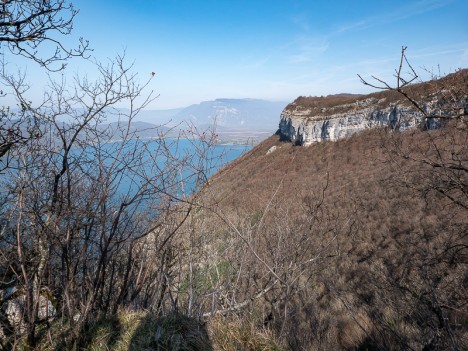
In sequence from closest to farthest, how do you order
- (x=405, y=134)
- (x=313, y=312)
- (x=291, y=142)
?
(x=313, y=312) → (x=405, y=134) → (x=291, y=142)

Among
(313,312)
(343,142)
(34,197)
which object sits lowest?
(313,312)

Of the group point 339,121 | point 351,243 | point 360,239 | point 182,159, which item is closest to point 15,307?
point 182,159

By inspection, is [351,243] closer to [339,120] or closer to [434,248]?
[434,248]

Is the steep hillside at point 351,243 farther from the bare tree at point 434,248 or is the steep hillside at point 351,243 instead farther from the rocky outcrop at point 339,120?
the rocky outcrop at point 339,120

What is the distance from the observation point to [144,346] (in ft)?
10.6

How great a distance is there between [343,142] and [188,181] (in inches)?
1130

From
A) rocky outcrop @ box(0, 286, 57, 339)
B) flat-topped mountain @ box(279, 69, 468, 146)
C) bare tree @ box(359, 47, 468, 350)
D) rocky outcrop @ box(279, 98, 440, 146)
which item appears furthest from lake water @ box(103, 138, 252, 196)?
rocky outcrop @ box(279, 98, 440, 146)

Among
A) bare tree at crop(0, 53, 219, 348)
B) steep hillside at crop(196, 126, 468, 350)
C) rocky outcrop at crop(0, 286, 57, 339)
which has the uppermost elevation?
bare tree at crop(0, 53, 219, 348)

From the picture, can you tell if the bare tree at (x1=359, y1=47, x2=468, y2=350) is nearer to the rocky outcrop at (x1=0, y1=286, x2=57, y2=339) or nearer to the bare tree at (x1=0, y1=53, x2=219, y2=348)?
the bare tree at (x1=0, y1=53, x2=219, y2=348)

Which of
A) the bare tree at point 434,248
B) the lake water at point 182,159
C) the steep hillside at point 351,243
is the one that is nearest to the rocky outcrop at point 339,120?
the steep hillside at point 351,243

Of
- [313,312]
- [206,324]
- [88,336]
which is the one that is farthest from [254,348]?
[313,312]

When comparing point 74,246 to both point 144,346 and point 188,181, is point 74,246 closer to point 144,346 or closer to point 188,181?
point 144,346

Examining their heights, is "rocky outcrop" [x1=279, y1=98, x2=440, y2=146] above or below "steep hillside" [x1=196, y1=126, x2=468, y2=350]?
above

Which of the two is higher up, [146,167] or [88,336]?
[146,167]
